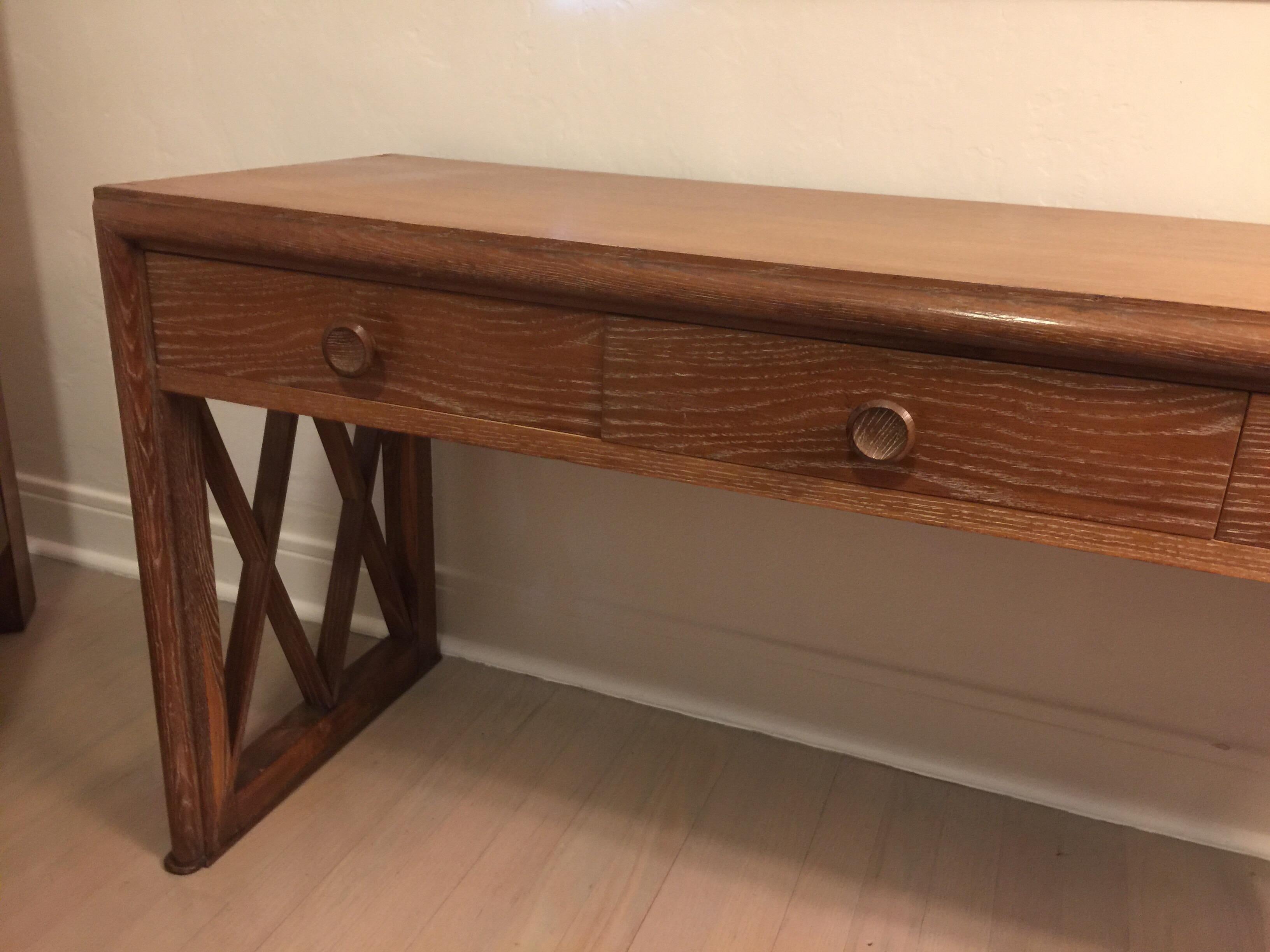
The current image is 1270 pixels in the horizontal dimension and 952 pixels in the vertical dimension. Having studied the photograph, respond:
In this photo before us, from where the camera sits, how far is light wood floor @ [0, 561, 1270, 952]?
980mm

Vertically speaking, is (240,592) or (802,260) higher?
(802,260)

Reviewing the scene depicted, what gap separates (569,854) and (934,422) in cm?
68

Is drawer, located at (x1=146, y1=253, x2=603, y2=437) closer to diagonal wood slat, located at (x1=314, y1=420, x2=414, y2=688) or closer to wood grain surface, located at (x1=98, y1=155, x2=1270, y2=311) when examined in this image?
wood grain surface, located at (x1=98, y1=155, x2=1270, y2=311)

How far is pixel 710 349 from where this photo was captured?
0.67 metres

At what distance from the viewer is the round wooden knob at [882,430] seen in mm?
630

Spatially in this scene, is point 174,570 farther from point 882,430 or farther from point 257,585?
point 882,430

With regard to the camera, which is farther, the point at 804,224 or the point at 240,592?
the point at 240,592

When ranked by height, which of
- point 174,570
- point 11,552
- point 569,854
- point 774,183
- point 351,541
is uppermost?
point 774,183

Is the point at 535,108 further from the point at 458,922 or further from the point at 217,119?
the point at 458,922

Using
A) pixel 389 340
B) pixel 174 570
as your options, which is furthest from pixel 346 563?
pixel 389 340

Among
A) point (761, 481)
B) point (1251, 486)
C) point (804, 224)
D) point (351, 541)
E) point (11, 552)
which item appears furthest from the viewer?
point (11, 552)

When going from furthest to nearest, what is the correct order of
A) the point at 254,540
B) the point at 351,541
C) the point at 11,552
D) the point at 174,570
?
the point at 11,552 → the point at 351,541 → the point at 254,540 → the point at 174,570

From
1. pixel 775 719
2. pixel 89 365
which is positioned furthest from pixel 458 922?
pixel 89 365

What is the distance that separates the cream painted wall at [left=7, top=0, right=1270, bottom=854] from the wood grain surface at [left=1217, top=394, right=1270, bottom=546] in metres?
0.48
